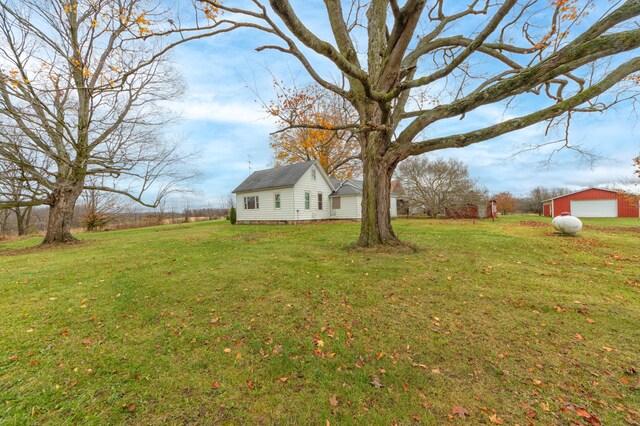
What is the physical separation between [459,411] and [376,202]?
5.58 m

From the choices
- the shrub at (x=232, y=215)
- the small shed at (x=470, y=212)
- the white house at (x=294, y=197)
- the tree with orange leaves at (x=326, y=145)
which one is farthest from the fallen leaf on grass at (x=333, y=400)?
the small shed at (x=470, y=212)

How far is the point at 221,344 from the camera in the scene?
2887 millimetres

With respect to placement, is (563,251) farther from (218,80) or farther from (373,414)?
(218,80)

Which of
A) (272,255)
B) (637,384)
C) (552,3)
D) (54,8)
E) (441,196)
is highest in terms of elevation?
(54,8)

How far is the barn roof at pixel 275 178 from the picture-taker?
1827 centimetres

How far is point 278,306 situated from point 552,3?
946cm

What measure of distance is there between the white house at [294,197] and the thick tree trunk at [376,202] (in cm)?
1073

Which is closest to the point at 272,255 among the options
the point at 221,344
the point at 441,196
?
the point at 221,344

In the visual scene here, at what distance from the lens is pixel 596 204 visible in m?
27.0

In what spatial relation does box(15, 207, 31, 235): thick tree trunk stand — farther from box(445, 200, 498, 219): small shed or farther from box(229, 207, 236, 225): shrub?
box(445, 200, 498, 219): small shed

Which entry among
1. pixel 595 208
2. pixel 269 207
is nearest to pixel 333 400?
pixel 269 207

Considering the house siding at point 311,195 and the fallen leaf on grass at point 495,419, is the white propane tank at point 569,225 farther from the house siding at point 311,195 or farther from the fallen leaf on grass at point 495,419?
the house siding at point 311,195

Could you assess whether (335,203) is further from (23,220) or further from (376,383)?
(23,220)

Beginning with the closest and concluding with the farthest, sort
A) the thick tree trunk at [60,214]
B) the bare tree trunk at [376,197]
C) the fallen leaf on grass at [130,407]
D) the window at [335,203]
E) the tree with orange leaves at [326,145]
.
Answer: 1. the fallen leaf on grass at [130,407]
2. the bare tree trunk at [376,197]
3. the thick tree trunk at [60,214]
4. the tree with orange leaves at [326,145]
5. the window at [335,203]
